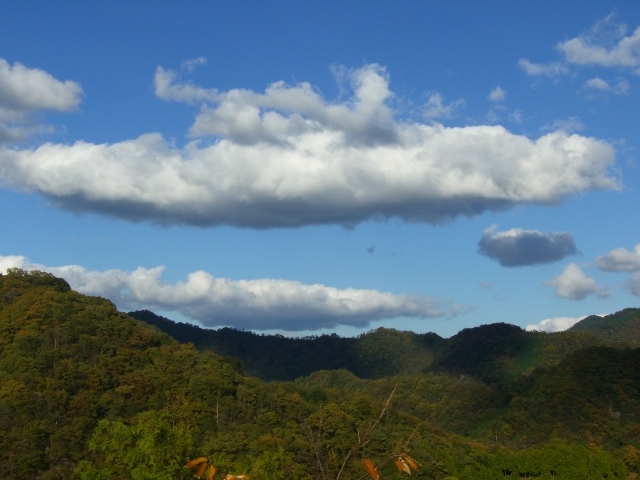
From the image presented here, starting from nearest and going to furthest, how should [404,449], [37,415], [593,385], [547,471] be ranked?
[404,449]
[37,415]
[547,471]
[593,385]

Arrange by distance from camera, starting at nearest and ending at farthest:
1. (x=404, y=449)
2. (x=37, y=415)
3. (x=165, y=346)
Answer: (x=404, y=449)
(x=37, y=415)
(x=165, y=346)

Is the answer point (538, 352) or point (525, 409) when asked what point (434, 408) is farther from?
point (538, 352)

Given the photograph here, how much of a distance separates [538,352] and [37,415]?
12940cm

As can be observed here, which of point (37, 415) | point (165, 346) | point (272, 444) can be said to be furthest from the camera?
point (165, 346)

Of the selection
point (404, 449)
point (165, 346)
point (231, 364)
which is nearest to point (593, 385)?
point (231, 364)

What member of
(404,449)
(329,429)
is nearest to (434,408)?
(329,429)

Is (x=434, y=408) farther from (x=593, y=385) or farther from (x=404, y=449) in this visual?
(x=404, y=449)

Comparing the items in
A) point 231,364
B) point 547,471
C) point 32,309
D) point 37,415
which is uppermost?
point 32,309

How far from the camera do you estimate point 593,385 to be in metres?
97.1

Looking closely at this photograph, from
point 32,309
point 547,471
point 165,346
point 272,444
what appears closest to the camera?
point 272,444

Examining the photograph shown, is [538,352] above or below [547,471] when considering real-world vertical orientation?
above

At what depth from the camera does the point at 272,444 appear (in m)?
50.2

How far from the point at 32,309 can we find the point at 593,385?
246 ft

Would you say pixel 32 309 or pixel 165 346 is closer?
pixel 32 309
